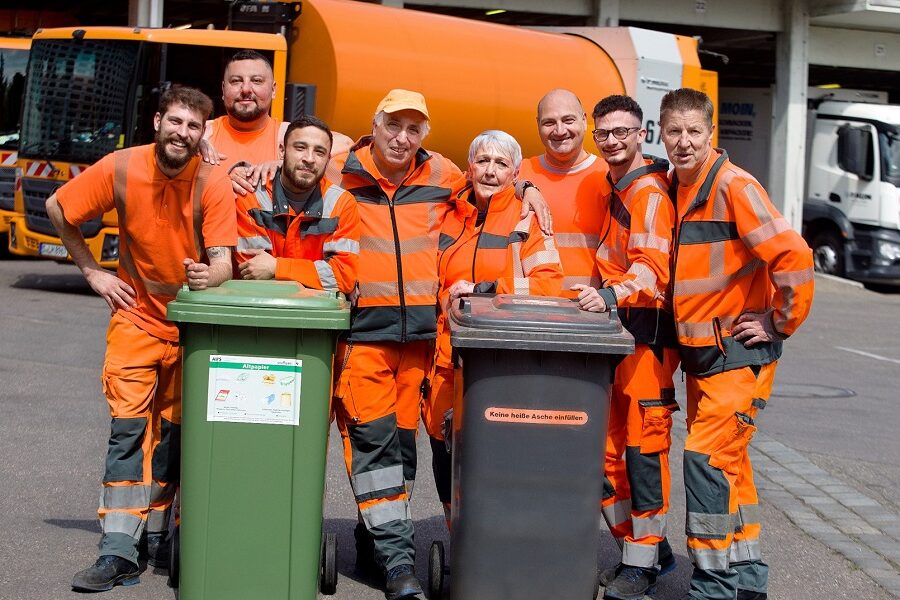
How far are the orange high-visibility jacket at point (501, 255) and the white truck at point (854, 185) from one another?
15.8 metres

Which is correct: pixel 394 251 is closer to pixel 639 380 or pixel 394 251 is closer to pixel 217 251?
pixel 217 251

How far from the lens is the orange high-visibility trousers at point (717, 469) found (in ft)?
15.4

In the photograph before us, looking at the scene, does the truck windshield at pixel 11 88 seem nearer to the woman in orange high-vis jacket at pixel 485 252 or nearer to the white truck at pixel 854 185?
the white truck at pixel 854 185

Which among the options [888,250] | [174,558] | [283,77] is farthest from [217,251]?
[888,250]

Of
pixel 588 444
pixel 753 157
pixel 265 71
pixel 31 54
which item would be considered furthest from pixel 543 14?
pixel 588 444

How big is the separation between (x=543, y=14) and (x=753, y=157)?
16.0ft

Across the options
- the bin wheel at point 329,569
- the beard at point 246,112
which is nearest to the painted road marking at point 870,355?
the beard at point 246,112

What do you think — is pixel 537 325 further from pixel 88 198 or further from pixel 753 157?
pixel 753 157

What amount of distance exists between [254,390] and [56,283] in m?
11.0

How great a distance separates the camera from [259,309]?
172 inches

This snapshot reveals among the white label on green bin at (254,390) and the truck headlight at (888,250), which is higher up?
the truck headlight at (888,250)

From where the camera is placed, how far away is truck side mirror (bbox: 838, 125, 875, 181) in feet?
65.3

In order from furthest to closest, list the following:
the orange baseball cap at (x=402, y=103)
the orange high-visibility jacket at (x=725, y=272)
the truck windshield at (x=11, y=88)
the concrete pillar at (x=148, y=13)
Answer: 1. the concrete pillar at (x=148, y=13)
2. the truck windshield at (x=11, y=88)
3. the orange baseball cap at (x=402, y=103)
4. the orange high-visibility jacket at (x=725, y=272)

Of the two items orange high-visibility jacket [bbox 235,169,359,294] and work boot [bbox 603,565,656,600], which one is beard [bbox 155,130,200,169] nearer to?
orange high-visibility jacket [bbox 235,169,359,294]
